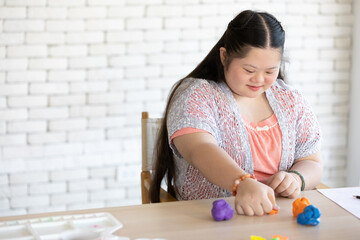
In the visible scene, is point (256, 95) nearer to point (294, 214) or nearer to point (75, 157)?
point (294, 214)

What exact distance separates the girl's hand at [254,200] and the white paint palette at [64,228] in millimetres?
305

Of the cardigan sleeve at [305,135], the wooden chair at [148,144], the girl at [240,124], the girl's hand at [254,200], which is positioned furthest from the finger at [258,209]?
the wooden chair at [148,144]

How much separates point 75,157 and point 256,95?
1.43 metres

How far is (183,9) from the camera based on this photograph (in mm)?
2873

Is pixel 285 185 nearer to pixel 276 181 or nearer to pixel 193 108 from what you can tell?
pixel 276 181

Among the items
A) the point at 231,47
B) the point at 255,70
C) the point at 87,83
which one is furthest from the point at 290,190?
the point at 87,83

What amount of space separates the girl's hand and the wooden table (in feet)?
0.06

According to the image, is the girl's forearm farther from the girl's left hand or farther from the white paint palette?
the white paint palette

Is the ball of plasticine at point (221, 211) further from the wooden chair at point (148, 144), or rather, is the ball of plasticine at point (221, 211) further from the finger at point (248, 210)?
the wooden chair at point (148, 144)

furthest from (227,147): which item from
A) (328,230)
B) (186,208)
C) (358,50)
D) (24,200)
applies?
(358,50)

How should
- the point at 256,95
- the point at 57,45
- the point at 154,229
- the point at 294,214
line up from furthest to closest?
the point at 57,45 → the point at 256,95 → the point at 294,214 → the point at 154,229

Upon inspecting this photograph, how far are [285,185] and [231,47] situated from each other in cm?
50

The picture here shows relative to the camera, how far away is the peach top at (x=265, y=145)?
174 cm

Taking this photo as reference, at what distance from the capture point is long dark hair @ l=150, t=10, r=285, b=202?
1.62 metres
